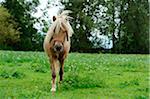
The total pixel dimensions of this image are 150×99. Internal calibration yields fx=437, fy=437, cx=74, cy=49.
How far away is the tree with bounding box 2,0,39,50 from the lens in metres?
56.1

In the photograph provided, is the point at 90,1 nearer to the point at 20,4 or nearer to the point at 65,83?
the point at 20,4

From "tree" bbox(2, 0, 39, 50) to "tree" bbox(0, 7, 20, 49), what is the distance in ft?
3.35

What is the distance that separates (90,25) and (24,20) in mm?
9059

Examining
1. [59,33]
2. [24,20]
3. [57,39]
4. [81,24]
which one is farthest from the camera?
[81,24]

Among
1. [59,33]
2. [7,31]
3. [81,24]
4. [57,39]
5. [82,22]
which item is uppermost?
[82,22]

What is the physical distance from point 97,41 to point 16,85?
47218 millimetres

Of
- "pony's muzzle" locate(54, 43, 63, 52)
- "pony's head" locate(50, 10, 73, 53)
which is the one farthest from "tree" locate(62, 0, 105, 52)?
"pony's muzzle" locate(54, 43, 63, 52)

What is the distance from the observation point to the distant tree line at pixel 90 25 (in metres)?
56.5

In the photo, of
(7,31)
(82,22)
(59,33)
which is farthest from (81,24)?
(59,33)

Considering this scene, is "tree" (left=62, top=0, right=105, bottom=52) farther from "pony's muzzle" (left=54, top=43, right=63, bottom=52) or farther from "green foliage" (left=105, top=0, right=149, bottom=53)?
"pony's muzzle" (left=54, top=43, right=63, bottom=52)

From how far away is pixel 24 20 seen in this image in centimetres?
5981

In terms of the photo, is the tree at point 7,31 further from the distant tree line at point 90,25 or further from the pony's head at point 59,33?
the pony's head at point 59,33

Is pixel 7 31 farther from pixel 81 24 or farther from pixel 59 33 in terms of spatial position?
pixel 59 33

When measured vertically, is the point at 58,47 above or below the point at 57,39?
below
